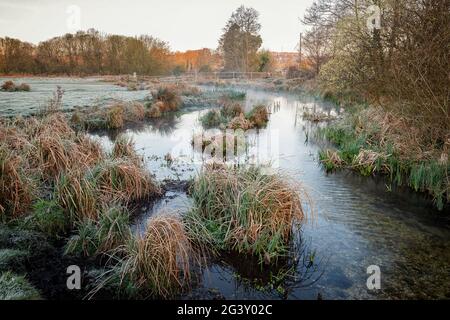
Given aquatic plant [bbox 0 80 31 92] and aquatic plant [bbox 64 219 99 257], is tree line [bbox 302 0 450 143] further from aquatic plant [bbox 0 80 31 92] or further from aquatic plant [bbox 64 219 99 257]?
aquatic plant [bbox 0 80 31 92]

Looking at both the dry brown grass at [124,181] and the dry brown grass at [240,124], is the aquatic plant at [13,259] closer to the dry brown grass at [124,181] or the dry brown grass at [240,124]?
the dry brown grass at [124,181]

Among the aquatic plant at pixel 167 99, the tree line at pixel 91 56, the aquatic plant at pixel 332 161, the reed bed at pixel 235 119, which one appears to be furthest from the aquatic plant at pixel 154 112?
the tree line at pixel 91 56

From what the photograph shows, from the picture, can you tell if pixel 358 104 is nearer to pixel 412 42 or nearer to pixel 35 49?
pixel 412 42

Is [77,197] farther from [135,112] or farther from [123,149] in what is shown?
[135,112]

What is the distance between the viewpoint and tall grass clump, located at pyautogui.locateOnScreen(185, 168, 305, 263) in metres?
4.81

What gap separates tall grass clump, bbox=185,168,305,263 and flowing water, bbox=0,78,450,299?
0.26 metres

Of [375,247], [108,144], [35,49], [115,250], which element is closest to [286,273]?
[375,247]

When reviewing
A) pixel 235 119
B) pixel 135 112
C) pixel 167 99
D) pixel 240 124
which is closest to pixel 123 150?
pixel 240 124

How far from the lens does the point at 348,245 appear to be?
5.12 m

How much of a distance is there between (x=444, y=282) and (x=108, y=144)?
967 centimetres

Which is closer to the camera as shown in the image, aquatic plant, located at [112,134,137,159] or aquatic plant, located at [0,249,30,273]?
aquatic plant, located at [0,249,30,273]

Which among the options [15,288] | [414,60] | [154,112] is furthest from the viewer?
[154,112]

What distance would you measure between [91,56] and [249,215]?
112 ft

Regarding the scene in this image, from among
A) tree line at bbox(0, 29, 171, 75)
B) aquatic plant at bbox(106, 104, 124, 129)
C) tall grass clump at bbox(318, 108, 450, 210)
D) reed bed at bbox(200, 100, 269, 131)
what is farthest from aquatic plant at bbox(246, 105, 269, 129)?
tree line at bbox(0, 29, 171, 75)
